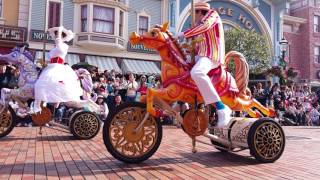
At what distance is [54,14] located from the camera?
20.6 m

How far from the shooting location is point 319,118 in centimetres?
1622

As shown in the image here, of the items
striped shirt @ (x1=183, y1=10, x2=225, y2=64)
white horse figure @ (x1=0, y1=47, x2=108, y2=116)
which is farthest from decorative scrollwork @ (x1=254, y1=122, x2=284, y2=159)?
white horse figure @ (x1=0, y1=47, x2=108, y2=116)

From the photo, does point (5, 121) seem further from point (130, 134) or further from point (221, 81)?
point (221, 81)

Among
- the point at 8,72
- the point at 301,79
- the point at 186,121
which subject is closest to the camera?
the point at 186,121

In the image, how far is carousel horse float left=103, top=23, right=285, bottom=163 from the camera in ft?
15.0

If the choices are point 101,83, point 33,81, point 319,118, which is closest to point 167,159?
point 33,81

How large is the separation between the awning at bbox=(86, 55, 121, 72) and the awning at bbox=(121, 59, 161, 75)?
0.50 meters

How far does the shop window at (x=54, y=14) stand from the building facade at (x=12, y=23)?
4.06 feet

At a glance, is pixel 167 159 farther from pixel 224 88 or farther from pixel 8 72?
pixel 8 72

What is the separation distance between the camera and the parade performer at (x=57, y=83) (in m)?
6.64

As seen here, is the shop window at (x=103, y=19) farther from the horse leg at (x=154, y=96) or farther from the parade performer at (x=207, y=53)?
the horse leg at (x=154, y=96)

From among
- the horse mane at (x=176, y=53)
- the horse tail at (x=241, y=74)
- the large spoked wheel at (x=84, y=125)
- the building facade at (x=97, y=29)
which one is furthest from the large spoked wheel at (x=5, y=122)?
the building facade at (x=97, y=29)

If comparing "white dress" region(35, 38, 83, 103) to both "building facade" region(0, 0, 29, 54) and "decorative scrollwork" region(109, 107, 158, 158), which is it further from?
"building facade" region(0, 0, 29, 54)

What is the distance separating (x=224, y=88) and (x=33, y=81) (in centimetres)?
385
